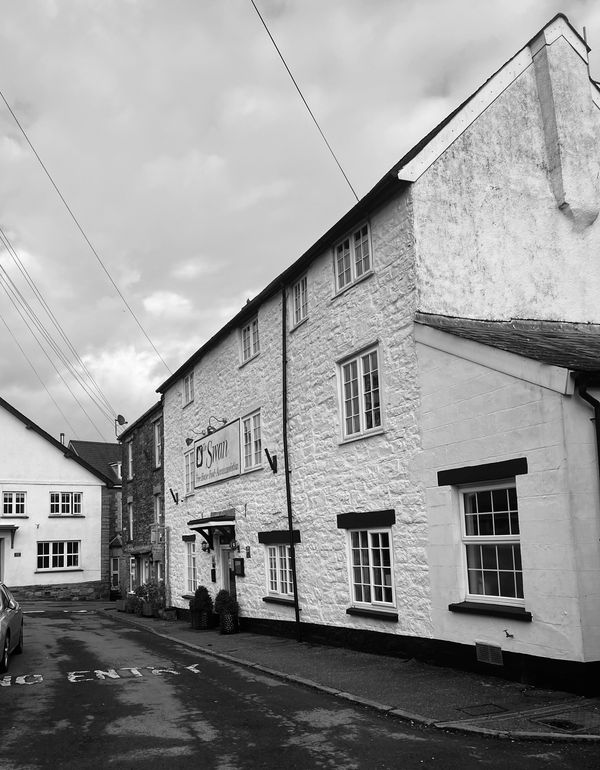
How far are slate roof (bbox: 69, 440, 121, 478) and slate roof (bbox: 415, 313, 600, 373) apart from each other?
42700mm

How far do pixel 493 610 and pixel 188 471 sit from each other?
16.5 meters

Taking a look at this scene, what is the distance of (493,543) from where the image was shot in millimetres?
10641

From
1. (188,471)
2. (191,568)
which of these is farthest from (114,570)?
(188,471)

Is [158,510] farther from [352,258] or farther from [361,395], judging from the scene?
[352,258]

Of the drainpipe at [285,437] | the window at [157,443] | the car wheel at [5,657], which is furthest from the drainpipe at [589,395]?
the window at [157,443]

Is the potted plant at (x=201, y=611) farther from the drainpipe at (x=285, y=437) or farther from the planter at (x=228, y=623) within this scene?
the drainpipe at (x=285, y=437)

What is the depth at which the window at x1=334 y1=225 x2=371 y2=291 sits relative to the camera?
14.4m

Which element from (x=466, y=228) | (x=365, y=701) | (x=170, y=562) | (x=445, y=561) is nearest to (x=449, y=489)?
(x=445, y=561)

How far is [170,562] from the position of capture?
26.7 m

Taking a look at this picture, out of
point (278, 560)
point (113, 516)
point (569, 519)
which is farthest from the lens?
point (113, 516)

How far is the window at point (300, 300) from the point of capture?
1678 centimetres

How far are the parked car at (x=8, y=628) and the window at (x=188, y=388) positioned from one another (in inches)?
438

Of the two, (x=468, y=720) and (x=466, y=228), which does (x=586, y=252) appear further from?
(x=468, y=720)

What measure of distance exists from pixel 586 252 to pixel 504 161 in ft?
7.65
